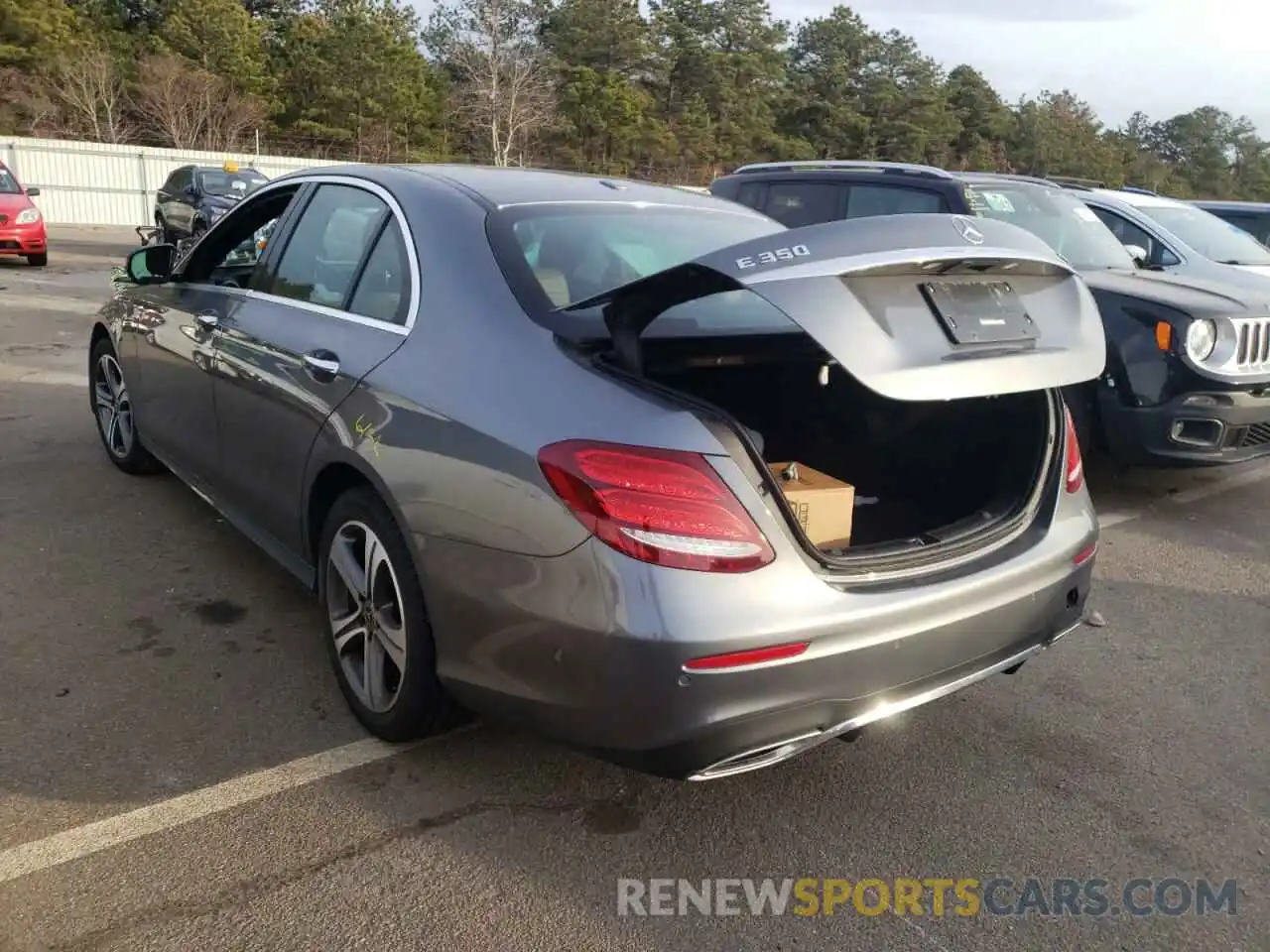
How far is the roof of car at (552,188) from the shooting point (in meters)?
3.25

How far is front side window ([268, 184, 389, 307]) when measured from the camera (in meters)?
3.34

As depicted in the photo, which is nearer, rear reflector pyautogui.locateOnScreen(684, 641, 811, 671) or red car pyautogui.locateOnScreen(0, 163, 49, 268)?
rear reflector pyautogui.locateOnScreen(684, 641, 811, 671)

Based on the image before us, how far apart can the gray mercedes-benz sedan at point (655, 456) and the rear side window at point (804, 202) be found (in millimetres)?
3558

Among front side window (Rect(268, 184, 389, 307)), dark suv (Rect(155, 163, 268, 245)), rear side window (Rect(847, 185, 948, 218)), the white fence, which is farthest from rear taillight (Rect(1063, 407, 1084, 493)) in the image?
the white fence

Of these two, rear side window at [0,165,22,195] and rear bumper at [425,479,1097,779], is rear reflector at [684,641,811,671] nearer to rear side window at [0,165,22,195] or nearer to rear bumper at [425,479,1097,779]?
rear bumper at [425,479,1097,779]

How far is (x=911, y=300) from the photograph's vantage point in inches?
90.4

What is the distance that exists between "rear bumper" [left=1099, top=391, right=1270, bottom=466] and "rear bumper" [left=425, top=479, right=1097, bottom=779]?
3.34 meters

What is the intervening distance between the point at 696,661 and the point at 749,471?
0.44 metres

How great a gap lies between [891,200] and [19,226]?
13.3m

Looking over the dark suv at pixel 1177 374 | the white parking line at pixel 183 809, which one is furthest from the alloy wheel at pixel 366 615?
the dark suv at pixel 1177 374

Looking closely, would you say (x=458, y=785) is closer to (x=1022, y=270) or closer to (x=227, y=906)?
(x=227, y=906)

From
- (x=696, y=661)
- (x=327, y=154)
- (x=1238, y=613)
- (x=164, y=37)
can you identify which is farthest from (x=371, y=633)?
(x=164, y=37)

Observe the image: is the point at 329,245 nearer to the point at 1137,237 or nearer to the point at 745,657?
the point at 745,657

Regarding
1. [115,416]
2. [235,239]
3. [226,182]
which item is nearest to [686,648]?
[235,239]
